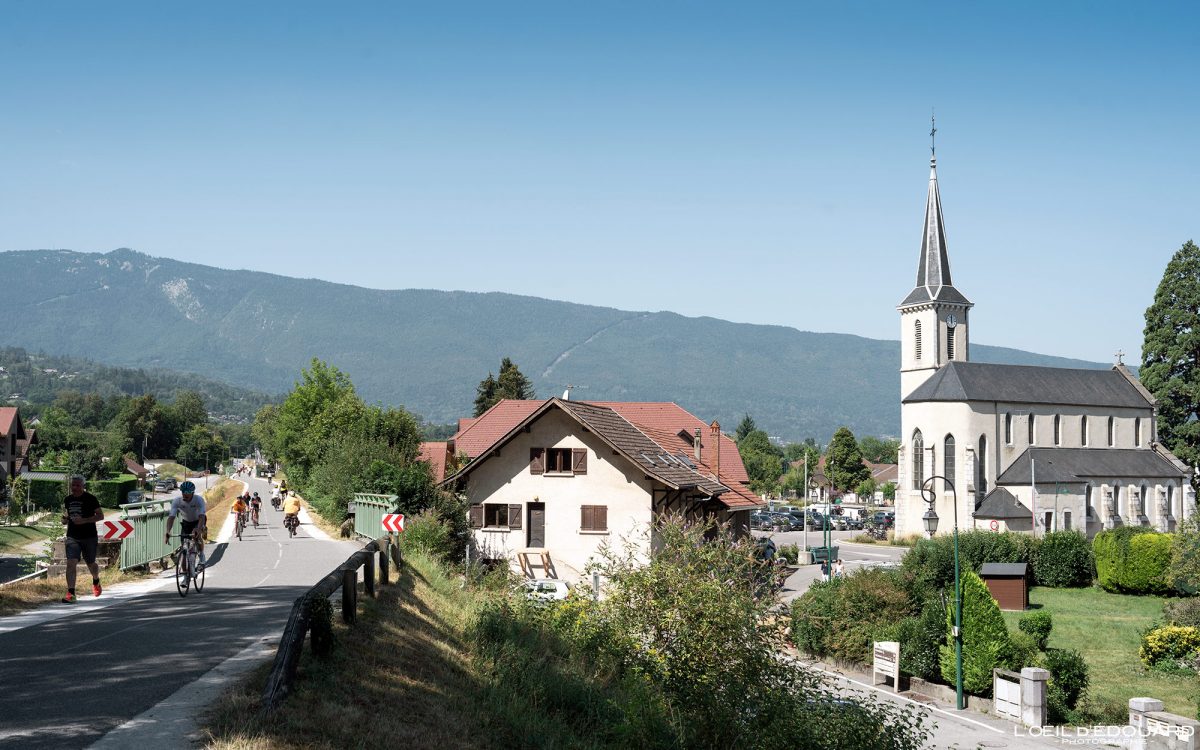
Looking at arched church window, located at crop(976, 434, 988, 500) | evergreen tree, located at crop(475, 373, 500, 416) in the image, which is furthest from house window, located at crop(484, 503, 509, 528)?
evergreen tree, located at crop(475, 373, 500, 416)

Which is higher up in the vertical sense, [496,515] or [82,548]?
[82,548]

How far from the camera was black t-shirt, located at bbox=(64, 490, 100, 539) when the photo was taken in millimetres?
16750

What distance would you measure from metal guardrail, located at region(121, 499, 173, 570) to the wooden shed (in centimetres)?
3780

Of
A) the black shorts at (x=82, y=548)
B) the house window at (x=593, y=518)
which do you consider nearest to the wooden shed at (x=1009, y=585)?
the house window at (x=593, y=518)

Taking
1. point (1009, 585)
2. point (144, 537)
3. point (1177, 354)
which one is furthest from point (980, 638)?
point (1177, 354)

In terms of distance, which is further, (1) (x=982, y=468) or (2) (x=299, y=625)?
(1) (x=982, y=468)

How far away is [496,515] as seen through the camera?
41.7 m

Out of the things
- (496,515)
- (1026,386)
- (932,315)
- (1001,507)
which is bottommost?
(1001,507)

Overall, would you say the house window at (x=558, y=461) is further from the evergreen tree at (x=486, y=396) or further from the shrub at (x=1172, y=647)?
the evergreen tree at (x=486, y=396)

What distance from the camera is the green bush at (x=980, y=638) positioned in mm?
29906

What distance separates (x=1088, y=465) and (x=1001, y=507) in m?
11.1

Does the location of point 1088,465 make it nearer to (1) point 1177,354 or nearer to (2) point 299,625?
(1) point 1177,354

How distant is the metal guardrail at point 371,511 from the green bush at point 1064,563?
39.3 m

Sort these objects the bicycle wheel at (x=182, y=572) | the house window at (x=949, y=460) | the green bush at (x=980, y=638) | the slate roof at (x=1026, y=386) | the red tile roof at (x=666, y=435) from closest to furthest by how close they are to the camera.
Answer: the bicycle wheel at (x=182, y=572)
the green bush at (x=980, y=638)
the red tile roof at (x=666, y=435)
the house window at (x=949, y=460)
the slate roof at (x=1026, y=386)
